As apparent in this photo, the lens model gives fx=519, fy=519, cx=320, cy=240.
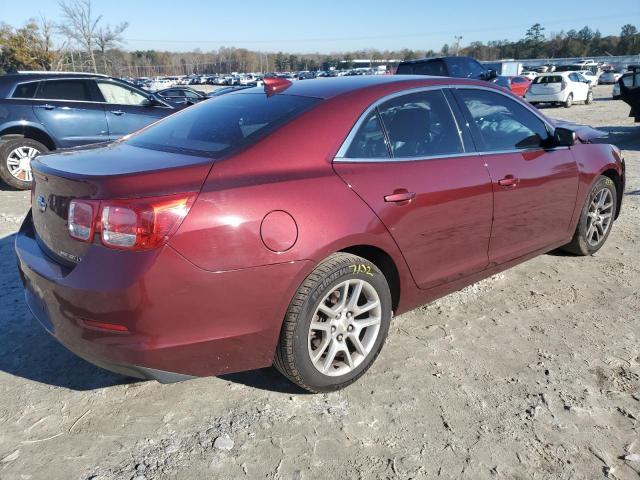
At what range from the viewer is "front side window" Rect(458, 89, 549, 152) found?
3.50m

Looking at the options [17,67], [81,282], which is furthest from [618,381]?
[17,67]

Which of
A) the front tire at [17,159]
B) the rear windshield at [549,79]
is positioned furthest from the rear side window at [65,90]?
the rear windshield at [549,79]

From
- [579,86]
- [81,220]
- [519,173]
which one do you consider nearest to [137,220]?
[81,220]

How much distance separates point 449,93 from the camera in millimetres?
3387

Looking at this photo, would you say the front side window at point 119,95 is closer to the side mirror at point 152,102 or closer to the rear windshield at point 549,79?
→ the side mirror at point 152,102

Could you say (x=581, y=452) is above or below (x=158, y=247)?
below

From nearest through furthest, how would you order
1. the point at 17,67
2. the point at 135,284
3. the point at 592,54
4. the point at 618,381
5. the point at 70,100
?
the point at 135,284 → the point at 618,381 → the point at 70,100 → the point at 17,67 → the point at 592,54

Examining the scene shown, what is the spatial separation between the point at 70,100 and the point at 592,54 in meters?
96.1

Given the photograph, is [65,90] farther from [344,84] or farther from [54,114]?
[344,84]

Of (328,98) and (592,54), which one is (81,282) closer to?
(328,98)

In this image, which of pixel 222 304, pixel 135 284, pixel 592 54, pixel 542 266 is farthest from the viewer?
pixel 592 54

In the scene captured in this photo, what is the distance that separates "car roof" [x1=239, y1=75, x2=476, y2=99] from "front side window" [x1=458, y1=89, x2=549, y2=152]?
156 millimetres

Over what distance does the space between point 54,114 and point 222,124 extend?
5.91m

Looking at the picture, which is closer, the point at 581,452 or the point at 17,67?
the point at 581,452
